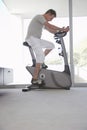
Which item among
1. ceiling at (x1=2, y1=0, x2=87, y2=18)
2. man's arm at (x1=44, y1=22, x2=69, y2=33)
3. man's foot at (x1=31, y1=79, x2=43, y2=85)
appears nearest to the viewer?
man's foot at (x1=31, y1=79, x2=43, y2=85)

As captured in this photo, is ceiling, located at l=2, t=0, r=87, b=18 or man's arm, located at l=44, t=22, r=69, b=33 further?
ceiling, located at l=2, t=0, r=87, b=18

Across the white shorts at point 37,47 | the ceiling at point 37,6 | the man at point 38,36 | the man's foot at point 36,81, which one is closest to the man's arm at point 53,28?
the man at point 38,36

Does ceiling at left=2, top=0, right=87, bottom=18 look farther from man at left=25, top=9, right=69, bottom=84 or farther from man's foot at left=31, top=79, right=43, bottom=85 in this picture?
man's foot at left=31, top=79, right=43, bottom=85

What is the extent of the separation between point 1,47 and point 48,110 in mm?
3082

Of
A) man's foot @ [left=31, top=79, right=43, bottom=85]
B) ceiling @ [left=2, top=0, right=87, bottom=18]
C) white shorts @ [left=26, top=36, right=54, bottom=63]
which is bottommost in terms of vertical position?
man's foot @ [left=31, top=79, right=43, bottom=85]

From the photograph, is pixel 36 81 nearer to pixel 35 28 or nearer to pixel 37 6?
pixel 35 28

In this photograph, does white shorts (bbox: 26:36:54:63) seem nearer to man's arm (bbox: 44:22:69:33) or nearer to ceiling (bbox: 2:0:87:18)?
man's arm (bbox: 44:22:69:33)

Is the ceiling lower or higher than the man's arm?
higher

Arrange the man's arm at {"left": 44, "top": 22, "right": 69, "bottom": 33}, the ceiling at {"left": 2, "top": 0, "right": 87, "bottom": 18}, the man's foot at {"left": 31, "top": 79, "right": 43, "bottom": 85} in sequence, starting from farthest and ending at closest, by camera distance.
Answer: the ceiling at {"left": 2, "top": 0, "right": 87, "bottom": 18}
the man's arm at {"left": 44, "top": 22, "right": 69, "bottom": 33}
the man's foot at {"left": 31, "top": 79, "right": 43, "bottom": 85}

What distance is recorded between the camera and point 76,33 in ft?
14.5

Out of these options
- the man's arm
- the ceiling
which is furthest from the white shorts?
the ceiling

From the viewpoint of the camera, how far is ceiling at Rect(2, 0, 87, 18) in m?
4.61

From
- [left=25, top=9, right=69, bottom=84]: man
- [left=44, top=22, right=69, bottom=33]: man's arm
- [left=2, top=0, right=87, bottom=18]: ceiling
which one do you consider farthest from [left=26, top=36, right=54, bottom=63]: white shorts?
[left=2, top=0, right=87, bottom=18]: ceiling

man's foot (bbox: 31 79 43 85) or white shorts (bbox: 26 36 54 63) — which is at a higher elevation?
white shorts (bbox: 26 36 54 63)
